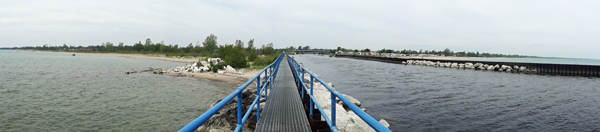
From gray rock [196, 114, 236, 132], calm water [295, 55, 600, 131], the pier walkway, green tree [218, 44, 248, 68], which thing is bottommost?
calm water [295, 55, 600, 131]

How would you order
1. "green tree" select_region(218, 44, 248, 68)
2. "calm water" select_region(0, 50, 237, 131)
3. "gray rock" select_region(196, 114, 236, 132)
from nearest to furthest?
"gray rock" select_region(196, 114, 236, 132) < "calm water" select_region(0, 50, 237, 131) < "green tree" select_region(218, 44, 248, 68)

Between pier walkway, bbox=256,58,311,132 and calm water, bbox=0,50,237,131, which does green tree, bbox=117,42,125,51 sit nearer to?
calm water, bbox=0,50,237,131

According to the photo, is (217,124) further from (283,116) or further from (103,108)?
(103,108)

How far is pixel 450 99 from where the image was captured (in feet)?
49.0

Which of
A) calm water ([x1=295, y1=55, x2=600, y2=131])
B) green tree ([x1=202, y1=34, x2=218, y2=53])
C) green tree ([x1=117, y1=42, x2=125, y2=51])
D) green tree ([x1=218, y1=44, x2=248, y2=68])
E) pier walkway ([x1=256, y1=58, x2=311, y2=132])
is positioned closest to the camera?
pier walkway ([x1=256, y1=58, x2=311, y2=132])

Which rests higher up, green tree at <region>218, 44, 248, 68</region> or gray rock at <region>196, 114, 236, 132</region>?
green tree at <region>218, 44, 248, 68</region>

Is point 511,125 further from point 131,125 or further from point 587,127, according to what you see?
point 131,125

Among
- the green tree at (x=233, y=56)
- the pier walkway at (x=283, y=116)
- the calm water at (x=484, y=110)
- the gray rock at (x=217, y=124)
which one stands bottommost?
the calm water at (x=484, y=110)

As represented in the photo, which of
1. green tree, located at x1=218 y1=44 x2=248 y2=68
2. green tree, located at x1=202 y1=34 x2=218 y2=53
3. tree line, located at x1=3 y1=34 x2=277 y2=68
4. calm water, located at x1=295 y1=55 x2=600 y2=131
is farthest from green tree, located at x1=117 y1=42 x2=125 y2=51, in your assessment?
calm water, located at x1=295 y1=55 x2=600 y2=131

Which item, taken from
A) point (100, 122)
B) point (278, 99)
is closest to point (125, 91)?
point (100, 122)

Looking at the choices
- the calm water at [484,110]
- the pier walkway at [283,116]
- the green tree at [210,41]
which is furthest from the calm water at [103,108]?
the green tree at [210,41]

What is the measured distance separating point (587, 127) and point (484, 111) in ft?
10.1

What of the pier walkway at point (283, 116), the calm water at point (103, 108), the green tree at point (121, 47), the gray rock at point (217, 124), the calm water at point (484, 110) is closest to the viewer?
the pier walkway at point (283, 116)

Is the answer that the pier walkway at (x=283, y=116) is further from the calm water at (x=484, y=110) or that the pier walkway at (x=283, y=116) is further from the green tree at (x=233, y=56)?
the green tree at (x=233, y=56)
